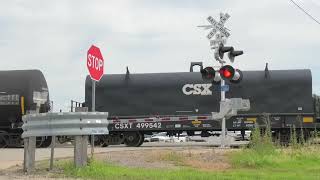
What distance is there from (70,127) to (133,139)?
1740cm

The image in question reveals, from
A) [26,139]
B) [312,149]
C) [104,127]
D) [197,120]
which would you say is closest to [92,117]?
[104,127]

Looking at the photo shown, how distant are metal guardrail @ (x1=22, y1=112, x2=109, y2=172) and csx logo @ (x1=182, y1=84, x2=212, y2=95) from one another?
16.6 metres

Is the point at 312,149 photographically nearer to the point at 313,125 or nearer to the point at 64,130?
the point at 64,130

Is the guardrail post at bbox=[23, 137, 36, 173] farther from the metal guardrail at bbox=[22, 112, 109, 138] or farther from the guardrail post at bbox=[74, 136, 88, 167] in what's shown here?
the guardrail post at bbox=[74, 136, 88, 167]

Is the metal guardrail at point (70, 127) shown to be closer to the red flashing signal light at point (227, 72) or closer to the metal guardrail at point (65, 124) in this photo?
the metal guardrail at point (65, 124)

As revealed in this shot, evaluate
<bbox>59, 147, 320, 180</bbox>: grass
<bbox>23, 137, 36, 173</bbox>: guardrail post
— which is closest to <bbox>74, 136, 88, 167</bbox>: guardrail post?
<bbox>59, 147, 320, 180</bbox>: grass

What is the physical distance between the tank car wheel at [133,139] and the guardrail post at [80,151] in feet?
56.0

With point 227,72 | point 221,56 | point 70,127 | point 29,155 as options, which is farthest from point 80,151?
point 221,56

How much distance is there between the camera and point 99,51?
11.8 meters

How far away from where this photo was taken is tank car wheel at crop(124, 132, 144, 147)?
27859 mm

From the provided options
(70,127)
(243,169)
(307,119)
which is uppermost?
(307,119)

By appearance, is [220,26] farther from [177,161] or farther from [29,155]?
[29,155]

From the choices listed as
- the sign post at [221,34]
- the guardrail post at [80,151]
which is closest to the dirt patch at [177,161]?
the guardrail post at [80,151]

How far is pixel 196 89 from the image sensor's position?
27.6 m
